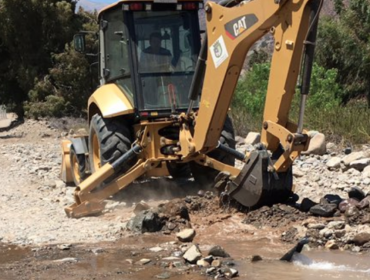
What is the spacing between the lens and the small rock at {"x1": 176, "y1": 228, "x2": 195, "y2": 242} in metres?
6.20

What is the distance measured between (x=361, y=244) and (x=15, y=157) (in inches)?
328

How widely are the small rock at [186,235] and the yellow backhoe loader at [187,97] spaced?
809 millimetres

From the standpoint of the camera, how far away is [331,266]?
530 centimetres

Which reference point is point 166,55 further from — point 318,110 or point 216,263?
point 318,110

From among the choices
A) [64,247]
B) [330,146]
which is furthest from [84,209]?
[330,146]

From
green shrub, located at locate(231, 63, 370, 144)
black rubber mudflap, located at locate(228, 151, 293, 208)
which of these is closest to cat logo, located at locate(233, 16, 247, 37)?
black rubber mudflap, located at locate(228, 151, 293, 208)

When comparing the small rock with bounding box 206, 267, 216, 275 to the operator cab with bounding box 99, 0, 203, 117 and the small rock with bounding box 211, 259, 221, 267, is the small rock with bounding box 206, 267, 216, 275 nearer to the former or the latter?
the small rock with bounding box 211, 259, 221, 267

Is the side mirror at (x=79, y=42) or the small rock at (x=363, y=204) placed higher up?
the side mirror at (x=79, y=42)

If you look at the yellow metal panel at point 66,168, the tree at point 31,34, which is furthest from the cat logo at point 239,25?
the tree at point 31,34

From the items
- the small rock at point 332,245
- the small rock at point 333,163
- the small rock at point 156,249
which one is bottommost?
the small rock at point 333,163

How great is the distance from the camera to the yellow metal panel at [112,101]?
26.0ft

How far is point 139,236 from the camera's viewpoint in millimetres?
6484

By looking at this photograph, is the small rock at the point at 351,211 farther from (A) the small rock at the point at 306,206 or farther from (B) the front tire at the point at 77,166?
(B) the front tire at the point at 77,166

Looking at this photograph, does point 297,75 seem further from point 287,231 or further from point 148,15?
point 148,15
